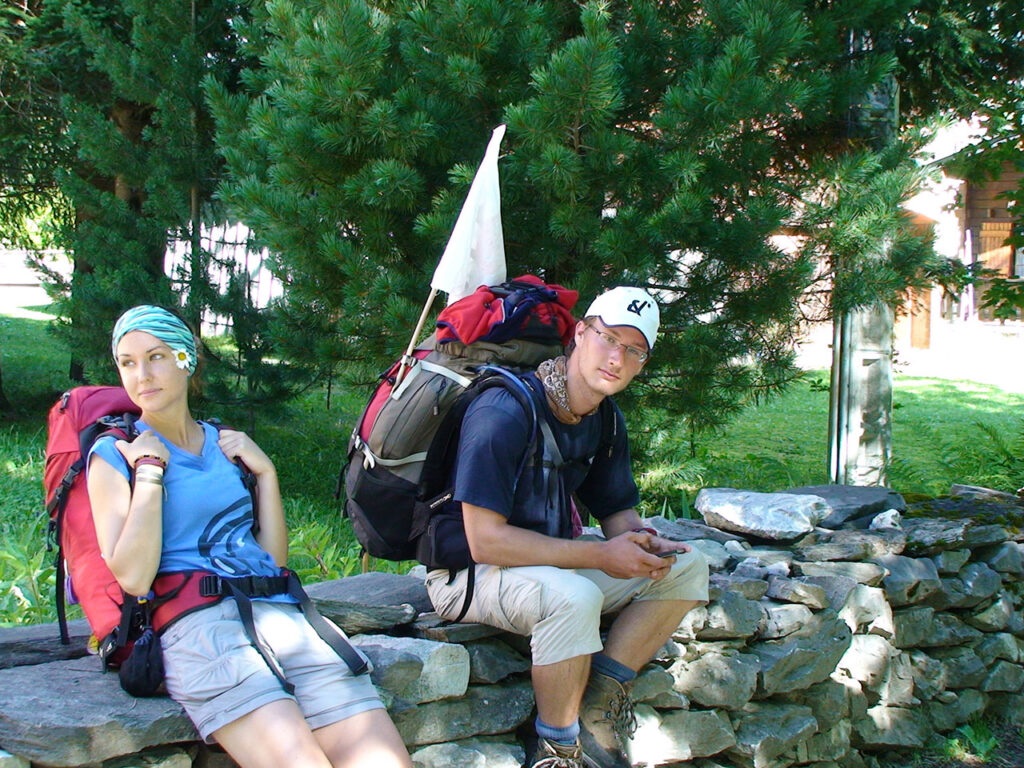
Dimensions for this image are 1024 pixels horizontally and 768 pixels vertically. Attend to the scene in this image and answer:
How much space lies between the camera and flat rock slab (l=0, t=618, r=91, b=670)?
272 centimetres

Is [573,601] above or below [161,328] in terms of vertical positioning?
below

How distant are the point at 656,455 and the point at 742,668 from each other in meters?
2.48

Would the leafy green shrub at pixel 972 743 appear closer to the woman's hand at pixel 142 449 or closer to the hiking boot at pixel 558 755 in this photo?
the hiking boot at pixel 558 755

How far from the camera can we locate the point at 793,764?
12.5 ft

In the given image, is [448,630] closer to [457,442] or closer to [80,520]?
[457,442]

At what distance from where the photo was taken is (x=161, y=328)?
2.72 meters

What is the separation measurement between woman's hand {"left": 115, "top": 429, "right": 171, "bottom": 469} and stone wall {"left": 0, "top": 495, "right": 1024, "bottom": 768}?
589mm

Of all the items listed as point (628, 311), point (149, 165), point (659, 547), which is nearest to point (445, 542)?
point (659, 547)

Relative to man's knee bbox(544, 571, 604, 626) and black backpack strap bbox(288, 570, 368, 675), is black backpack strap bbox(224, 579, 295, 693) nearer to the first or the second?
black backpack strap bbox(288, 570, 368, 675)

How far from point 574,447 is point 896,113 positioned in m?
4.10

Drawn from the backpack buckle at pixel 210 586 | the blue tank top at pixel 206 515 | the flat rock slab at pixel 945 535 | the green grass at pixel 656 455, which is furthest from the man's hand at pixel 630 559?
the flat rock slab at pixel 945 535

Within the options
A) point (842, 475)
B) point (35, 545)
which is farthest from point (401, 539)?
point (842, 475)

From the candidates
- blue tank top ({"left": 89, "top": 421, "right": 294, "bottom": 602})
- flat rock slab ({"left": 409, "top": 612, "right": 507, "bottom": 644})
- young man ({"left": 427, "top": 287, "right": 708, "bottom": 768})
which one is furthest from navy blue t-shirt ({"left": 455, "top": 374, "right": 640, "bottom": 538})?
blue tank top ({"left": 89, "top": 421, "right": 294, "bottom": 602})

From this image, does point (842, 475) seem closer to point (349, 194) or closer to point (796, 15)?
point (796, 15)
